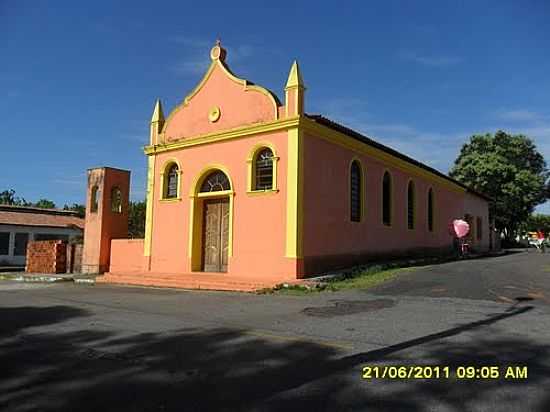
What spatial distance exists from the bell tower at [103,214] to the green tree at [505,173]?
2865cm

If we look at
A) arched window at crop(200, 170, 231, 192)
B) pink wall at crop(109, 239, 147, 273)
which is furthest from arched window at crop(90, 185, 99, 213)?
arched window at crop(200, 170, 231, 192)

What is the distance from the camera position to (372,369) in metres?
4.83

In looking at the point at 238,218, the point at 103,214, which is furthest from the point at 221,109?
the point at 103,214

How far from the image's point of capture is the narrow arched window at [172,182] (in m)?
17.4

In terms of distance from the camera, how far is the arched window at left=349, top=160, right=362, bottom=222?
16375 mm

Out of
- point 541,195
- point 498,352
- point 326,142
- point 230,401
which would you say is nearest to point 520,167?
point 541,195

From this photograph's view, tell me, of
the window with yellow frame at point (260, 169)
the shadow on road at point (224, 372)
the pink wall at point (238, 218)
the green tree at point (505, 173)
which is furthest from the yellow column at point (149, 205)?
the green tree at point (505, 173)

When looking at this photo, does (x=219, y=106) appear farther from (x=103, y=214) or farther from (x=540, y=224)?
(x=540, y=224)

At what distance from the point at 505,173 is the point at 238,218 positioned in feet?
102

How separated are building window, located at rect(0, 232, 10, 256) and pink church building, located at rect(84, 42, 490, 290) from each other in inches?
609

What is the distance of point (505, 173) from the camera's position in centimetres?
3884

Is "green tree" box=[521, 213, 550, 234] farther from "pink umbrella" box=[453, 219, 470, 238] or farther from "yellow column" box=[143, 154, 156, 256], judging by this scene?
"yellow column" box=[143, 154, 156, 256]

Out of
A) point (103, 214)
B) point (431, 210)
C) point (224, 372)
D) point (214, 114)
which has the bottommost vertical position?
point (224, 372)

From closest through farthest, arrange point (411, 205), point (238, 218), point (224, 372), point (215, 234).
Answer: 1. point (224, 372)
2. point (238, 218)
3. point (215, 234)
4. point (411, 205)
